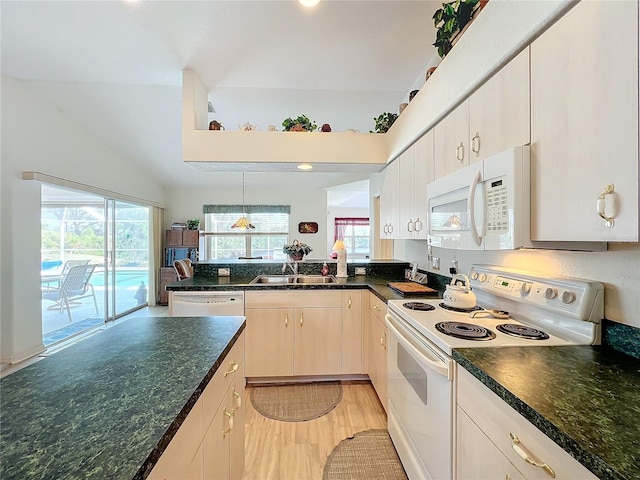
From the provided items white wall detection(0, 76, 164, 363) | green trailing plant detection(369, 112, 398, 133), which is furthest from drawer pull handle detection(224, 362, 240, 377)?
white wall detection(0, 76, 164, 363)

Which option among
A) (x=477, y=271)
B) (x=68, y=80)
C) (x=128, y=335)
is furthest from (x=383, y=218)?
(x=68, y=80)

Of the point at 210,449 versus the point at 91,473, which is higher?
the point at 91,473

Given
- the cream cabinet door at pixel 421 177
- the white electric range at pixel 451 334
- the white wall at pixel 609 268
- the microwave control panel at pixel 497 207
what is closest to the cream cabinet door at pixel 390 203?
the cream cabinet door at pixel 421 177

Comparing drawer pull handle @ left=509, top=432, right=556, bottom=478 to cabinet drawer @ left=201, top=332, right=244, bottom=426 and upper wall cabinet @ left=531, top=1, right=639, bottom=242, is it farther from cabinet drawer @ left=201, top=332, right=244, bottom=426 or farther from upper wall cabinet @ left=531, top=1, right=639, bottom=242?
cabinet drawer @ left=201, top=332, right=244, bottom=426

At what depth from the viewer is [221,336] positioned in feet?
3.94

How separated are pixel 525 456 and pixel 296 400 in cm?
192

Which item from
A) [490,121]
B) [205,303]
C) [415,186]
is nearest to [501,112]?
[490,121]

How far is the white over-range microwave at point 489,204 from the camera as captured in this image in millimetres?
1069

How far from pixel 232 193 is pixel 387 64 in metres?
5.16

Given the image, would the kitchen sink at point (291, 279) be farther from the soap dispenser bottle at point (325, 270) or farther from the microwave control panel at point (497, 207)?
the microwave control panel at point (497, 207)

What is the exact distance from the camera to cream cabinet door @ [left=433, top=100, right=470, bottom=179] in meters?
1.51

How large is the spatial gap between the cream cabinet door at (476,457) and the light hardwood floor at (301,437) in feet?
3.10

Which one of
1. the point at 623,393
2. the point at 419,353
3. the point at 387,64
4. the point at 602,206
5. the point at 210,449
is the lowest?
the point at 210,449

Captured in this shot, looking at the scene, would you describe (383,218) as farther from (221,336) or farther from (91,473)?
(91,473)
